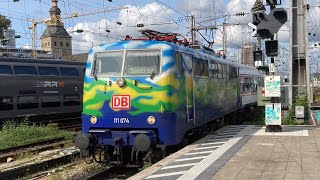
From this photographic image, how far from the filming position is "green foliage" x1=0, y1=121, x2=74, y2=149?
1547cm

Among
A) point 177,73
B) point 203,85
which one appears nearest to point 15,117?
point 203,85

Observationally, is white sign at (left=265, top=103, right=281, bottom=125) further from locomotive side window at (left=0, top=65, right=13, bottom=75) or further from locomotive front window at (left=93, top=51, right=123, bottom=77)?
locomotive side window at (left=0, top=65, right=13, bottom=75)

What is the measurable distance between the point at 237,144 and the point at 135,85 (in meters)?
3.19

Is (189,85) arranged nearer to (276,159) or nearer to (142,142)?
(142,142)

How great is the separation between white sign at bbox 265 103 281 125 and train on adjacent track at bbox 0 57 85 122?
12.5 m

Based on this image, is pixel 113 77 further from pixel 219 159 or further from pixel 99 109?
pixel 219 159

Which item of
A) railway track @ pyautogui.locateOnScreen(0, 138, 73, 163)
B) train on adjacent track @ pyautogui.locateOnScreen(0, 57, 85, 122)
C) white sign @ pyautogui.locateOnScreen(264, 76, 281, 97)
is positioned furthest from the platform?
train on adjacent track @ pyautogui.locateOnScreen(0, 57, 85, 122)

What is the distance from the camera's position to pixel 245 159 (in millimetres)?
8844

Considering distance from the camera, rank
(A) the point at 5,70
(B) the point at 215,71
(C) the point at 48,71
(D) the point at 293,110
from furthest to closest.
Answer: (C) the point at 48,71 < (A) the point at 5,70 < (D) the point at 293,110 < (B) the point at 215,71

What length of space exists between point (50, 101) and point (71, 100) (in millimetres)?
1941

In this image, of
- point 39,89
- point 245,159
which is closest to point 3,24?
point 39,89

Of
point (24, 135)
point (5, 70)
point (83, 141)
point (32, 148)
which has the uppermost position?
point (5, 70)

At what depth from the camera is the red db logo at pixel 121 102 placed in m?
10.1

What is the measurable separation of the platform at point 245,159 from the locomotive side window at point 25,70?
1186cm
